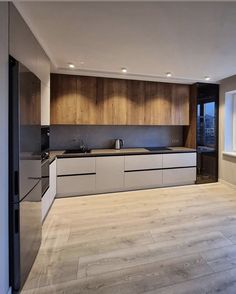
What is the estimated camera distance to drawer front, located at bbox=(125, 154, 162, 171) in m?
4.15

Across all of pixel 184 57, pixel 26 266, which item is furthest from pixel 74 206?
pixel 184 57

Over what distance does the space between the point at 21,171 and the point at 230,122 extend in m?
4.57

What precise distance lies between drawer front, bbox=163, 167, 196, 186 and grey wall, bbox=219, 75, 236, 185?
668 mm

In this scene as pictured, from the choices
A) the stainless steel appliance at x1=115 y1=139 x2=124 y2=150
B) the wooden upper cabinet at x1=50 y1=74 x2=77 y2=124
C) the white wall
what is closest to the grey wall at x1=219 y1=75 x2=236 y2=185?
the stainless steel appliance at x1=115 y1=139 x2=124 y2=150

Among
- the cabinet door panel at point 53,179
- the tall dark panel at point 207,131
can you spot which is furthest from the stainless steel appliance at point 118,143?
the tall dark panel at point 207,131

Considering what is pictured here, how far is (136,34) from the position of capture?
2.32 m

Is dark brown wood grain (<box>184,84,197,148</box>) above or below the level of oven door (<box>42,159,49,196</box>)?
above

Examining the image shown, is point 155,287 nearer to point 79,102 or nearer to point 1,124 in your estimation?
point 1,124

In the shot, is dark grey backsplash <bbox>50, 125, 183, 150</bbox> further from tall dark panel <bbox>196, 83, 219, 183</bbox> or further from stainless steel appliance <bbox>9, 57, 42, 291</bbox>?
stainless steel appliance <bbox>9, 57, 42, 291</bbox>

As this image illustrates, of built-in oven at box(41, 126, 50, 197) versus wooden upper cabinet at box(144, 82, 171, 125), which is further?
wooden upper cabinet at box(144, 82, 171, 125)

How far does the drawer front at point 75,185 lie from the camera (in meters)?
3.77

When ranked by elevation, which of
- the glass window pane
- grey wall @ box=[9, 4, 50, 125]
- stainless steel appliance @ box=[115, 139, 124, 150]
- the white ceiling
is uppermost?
the white ceiling

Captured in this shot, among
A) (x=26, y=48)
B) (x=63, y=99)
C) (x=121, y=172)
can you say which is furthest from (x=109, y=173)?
(x=26, y=48)

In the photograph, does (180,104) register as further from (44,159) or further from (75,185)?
(44,159)
